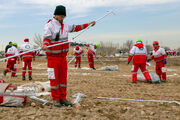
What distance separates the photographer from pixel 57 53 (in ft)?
15.0

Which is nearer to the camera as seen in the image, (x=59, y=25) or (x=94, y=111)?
(x=94, y=111)

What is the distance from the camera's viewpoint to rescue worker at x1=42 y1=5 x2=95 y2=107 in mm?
4562

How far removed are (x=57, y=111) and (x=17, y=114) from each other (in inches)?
29.3

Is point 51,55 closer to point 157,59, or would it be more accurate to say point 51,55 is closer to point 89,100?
point 89,100

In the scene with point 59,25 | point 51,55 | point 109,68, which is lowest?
point 109,68

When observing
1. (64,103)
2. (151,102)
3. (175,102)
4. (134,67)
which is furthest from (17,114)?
(134,67)

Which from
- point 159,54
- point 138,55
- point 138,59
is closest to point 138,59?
point 138,59

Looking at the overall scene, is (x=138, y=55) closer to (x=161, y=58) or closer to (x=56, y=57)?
(x=161, y=58)

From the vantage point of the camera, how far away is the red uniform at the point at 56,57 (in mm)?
4562

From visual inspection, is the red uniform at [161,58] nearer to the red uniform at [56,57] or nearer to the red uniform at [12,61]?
the red uniform at [56,57]

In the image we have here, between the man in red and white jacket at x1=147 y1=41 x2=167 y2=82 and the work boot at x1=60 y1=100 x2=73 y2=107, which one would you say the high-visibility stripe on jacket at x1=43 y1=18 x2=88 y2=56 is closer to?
the work boot at x1=60 y1=100 x2=73 y2=107

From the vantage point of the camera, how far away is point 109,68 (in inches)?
639

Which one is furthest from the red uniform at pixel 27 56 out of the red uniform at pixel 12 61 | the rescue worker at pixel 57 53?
the rescue worker at pixel 57 53

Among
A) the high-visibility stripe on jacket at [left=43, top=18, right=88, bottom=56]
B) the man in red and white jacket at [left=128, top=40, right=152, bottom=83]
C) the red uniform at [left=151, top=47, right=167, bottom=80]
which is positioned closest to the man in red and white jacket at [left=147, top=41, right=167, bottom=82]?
the red uniform at [left=151, top=47, right=167, bottom=80]
